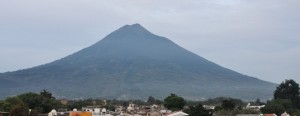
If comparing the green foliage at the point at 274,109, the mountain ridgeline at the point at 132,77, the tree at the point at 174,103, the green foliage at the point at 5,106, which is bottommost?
the green foliage at the point at 274,109

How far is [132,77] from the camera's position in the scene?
144875 mm

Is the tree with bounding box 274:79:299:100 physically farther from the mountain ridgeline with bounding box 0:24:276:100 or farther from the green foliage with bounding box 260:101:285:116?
the mountain ridgeline with bounding box 0:24:276:100

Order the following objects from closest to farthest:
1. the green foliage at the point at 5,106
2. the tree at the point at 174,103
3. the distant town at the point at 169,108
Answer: the distant town at the point at 169,108
the green foliage at the point at 5,106
the tree at the point at 174,103

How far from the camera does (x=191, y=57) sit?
173000 millimetres

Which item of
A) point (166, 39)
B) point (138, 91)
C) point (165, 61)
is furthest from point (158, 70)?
point (166, 39)

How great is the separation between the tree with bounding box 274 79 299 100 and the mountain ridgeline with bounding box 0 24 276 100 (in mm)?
57606

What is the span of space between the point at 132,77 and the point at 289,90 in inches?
3425

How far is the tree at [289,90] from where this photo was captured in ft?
193

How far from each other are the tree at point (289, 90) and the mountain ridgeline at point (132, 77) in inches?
2268

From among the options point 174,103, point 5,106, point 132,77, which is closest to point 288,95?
point 174,103

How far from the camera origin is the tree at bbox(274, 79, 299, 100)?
193ft

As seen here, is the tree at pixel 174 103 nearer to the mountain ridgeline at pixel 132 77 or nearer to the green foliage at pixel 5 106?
the green foliage at pixel 5 106

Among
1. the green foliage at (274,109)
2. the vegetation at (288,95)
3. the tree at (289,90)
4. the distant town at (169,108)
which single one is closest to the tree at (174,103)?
the distant town at (169,108)

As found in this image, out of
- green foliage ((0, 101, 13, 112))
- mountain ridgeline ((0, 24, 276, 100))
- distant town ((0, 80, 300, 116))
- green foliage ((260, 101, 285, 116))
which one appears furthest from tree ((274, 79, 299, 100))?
mountain ridgeline ((0, 24, 276, 100))
